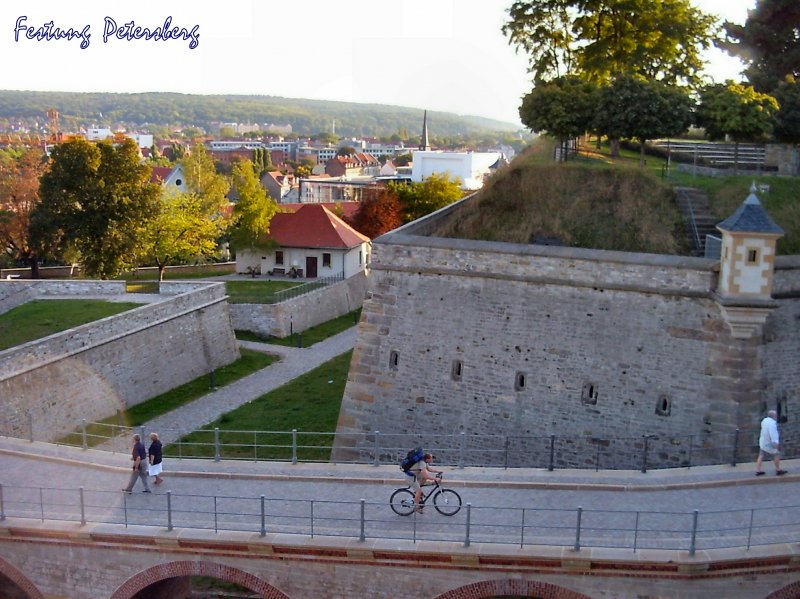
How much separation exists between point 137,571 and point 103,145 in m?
26.1

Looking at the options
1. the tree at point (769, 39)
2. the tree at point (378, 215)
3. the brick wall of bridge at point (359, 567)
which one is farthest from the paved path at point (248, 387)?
the tree at point (769, 39)

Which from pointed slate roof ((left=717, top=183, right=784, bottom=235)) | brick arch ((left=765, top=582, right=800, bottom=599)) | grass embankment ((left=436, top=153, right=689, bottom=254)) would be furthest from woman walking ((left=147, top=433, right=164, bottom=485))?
pointed slate roof ((left=717, top=183, right=784, bottom=235))

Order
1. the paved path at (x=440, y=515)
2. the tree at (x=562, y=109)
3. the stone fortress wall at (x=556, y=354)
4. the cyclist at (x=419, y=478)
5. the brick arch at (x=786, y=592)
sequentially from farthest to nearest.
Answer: the tree at (x=562, y=109) → the stone fortress wall at (x=556, y=354) → the cyclist at (x=419, y=478) → the paved path at (x=440, y=515) → the brick arch at (x=786, y=592)

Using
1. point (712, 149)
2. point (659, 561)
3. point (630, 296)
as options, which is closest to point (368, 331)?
point (630, 296)

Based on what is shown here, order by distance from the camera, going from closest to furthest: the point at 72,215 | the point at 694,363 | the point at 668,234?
the point at 694,363, the point at 668,234, the point at 72,215

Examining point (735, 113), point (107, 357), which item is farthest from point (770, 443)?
point (107, 357)

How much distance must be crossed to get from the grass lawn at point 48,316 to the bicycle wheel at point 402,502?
16.3m

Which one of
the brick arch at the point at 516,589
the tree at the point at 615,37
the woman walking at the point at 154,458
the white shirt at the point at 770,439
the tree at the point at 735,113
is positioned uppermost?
the tree at the point at 615,37

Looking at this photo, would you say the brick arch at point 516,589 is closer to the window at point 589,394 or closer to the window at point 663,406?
the window at point 663,406

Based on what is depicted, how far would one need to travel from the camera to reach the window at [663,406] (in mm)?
18969

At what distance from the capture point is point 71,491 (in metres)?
15.8

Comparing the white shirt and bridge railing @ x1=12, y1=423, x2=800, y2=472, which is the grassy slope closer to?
bridge railing @ x1=12, y1=423, x2=800, y2=472

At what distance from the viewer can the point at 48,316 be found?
29.4 m

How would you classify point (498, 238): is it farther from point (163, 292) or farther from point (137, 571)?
point (163, 292)
